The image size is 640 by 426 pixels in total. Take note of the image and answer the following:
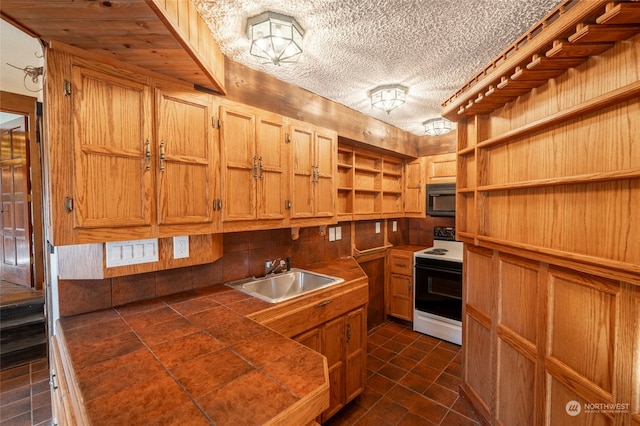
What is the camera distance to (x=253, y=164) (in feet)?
5.92

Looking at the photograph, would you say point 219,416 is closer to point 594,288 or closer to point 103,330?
point 103,330

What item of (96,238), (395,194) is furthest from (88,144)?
(395,194)

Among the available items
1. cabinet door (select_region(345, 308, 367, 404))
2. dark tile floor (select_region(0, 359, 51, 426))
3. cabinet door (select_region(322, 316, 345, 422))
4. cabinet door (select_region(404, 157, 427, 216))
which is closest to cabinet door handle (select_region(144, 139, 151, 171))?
cabinet door (select_region(322, 316, 345, 422))

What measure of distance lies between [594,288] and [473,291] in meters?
0.91

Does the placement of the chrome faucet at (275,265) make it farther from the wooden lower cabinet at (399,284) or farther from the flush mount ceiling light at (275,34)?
the wooden lower cabinet at (399,284)

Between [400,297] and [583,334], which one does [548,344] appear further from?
[400,297]

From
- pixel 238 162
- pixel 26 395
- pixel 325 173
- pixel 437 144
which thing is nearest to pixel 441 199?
pixel 437 144

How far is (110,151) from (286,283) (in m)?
1.53

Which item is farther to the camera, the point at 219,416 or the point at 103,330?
the point at 103,330

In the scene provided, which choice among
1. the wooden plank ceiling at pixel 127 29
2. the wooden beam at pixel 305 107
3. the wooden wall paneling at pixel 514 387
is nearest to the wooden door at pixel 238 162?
the wooden beam at pixel 305 107

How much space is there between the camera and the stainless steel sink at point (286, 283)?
2049 mm

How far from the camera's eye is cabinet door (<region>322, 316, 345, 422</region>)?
6.01 ft

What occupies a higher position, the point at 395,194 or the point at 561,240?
the point at 395,194

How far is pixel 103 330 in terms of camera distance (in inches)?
49.2
